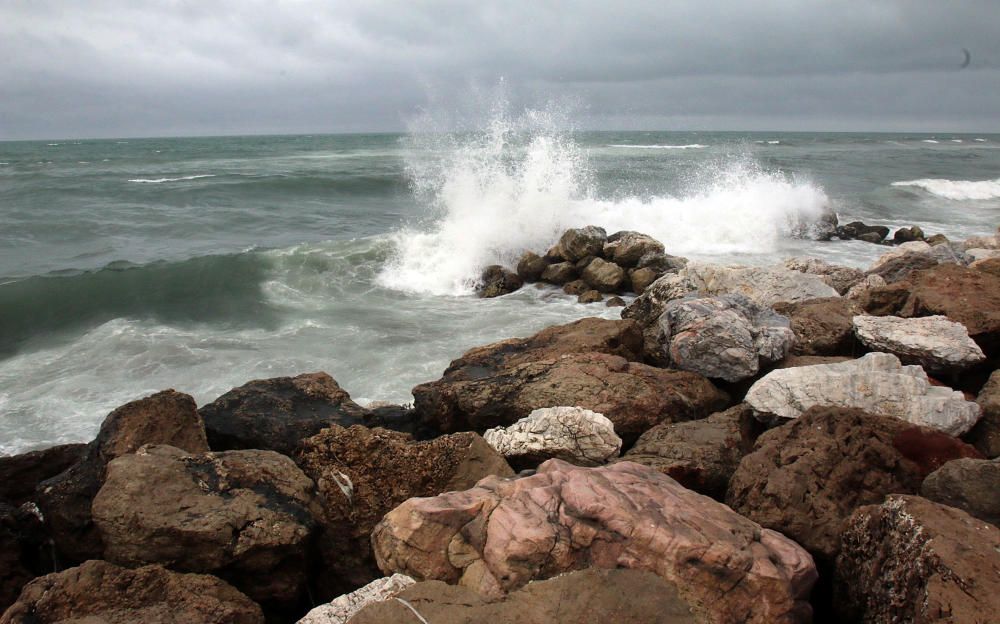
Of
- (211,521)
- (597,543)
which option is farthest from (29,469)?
(597,543)

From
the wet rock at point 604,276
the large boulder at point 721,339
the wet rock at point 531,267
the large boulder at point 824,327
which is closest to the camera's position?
the large boulder at point 721,339

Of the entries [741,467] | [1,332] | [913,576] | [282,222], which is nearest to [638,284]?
[741,467]

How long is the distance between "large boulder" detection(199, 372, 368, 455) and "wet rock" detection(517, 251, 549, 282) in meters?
8.09

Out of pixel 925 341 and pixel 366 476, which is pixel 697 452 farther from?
pixel 925 341

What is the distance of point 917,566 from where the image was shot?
110 inches

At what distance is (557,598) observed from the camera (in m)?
2.65

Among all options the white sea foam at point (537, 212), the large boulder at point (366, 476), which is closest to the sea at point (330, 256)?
the white sea foam at point (537, 212)

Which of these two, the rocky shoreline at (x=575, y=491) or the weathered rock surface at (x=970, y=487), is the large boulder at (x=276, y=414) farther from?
the weathered rock surface at (x=970, y=487)

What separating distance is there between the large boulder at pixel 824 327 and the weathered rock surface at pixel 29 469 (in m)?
6.49

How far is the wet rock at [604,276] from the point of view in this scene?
12664 millimetres

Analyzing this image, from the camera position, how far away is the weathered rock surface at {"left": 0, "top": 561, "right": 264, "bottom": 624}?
3.04 metres

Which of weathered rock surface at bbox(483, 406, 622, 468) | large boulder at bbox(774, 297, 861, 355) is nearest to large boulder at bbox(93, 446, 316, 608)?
weathered rock surface at bbox(483, 406, 622, 468)

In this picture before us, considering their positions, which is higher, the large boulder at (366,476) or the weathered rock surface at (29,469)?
the large boulder at (366,476)

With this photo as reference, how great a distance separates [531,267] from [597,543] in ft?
35.9
